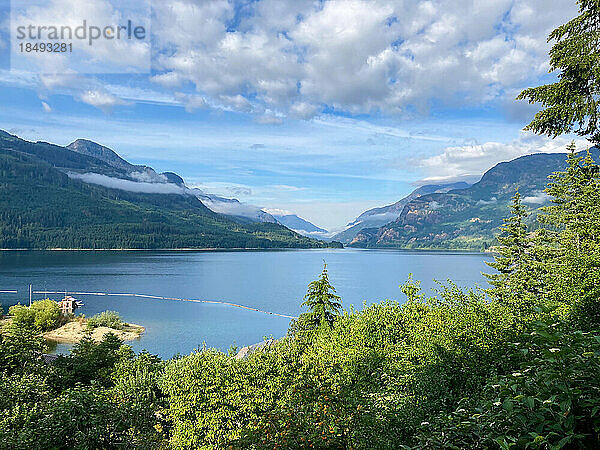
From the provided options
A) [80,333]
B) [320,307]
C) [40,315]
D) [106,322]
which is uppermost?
[320,307]

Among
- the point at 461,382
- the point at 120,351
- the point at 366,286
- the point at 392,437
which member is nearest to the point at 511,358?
the point at 461,382

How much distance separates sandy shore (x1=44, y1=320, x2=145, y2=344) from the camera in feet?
180

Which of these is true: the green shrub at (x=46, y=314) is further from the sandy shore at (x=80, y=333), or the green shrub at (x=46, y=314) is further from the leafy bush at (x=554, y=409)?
the leafy bush at (x=554, y=409)

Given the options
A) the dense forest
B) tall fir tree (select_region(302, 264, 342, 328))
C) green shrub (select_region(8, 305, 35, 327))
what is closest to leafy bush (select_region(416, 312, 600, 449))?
the dense forest

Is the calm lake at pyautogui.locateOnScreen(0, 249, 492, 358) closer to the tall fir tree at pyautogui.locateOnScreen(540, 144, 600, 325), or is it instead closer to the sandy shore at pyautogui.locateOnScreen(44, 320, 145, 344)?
the sandy shore at pyautogui.locateOnScreen(44, 320, 145, 344)

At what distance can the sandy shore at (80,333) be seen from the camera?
54.8m

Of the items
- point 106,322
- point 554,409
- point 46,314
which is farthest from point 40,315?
point 554,409

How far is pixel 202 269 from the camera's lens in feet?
468

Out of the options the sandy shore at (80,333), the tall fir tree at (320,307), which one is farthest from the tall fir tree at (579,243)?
the sandy shore at (80,333)

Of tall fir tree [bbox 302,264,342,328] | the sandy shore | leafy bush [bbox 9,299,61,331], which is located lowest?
the sandy shore

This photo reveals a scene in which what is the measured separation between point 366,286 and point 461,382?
273 ft

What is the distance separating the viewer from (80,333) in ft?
188

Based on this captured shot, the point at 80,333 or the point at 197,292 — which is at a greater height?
the point at 197,292

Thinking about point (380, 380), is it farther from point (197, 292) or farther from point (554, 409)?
point (197, 292)
